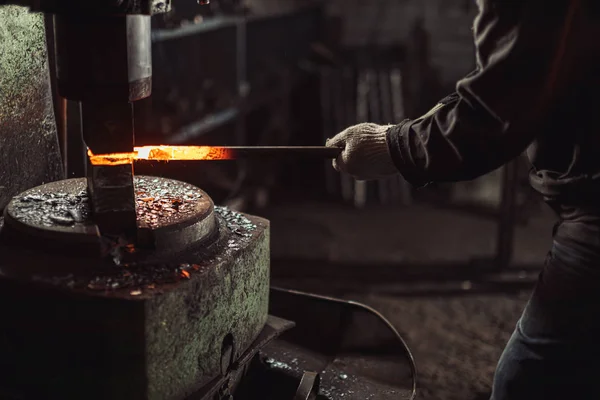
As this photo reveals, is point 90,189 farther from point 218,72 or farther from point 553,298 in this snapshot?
point 218,72

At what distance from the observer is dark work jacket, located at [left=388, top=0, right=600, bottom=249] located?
4.56 ft

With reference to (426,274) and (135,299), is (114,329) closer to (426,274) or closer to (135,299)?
(135,299)

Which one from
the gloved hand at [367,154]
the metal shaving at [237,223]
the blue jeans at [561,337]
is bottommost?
the blue jeans at [561,337]

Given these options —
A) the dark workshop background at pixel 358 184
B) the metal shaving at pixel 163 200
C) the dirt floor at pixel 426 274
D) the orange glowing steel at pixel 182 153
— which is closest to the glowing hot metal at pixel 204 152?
the orange glowing steel at pixel 182 153

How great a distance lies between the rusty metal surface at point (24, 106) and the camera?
5.45ft

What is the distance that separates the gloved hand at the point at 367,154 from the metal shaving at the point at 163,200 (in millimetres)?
413

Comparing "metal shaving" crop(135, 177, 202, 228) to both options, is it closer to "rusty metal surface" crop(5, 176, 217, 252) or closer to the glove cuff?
"rusty metal surface" crop(5, 176, 217, 252)

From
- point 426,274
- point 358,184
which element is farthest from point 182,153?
point 358,184

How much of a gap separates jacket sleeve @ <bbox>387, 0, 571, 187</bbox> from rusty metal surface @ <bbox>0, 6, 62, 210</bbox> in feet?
3.30

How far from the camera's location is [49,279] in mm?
1321

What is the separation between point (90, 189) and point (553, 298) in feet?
3.75

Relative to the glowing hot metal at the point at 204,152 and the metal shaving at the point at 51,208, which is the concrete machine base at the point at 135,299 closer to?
the metal shaving at the point at 51,208

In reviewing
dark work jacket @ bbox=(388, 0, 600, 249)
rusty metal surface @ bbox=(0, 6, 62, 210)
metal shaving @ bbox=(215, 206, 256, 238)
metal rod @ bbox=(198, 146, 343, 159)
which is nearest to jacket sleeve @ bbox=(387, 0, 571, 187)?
dark work jacket @ bbox=(388, 0, 600, 249)

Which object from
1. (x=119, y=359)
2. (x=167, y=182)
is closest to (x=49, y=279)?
(x=119, y=359)
